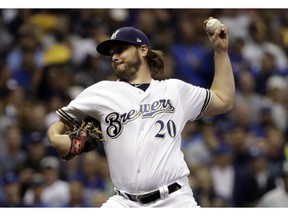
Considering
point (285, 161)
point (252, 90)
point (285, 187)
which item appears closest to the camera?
point (285, 187)

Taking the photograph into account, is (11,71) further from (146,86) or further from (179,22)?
(146,86)

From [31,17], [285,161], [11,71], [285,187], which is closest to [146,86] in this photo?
[285,187]

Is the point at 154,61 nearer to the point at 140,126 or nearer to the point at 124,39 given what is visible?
the point at 124,39

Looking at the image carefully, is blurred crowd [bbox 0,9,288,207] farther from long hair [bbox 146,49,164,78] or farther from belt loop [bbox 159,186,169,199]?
belt loop [bbox 159,186,169,199]

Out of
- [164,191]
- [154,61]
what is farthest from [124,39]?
[164,191]

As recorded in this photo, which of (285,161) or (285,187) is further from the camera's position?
(285,161)

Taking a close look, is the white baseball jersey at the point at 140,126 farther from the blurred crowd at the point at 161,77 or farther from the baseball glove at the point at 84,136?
the blurred crowd at the point at 161,77
